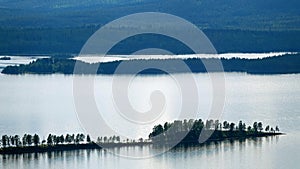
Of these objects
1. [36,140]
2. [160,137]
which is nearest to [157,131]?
[160,137]

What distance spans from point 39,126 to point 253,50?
1220 centimetres

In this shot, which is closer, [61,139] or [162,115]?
[61,139]

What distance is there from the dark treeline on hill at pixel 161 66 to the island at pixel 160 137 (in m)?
7.44

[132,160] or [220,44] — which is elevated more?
[220,44]

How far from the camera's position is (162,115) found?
1720 cm

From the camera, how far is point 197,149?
1521 cm

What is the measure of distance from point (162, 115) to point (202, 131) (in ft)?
4.86

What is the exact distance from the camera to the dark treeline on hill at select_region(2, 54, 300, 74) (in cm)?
2381

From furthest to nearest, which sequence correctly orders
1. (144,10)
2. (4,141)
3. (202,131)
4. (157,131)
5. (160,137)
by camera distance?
(144,10), (202,131), (157,131), (160,137), (4,141)

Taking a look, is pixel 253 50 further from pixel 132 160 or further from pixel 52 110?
pixel 132 160

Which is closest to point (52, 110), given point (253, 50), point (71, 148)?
point (71, 148)

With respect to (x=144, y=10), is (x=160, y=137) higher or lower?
lower

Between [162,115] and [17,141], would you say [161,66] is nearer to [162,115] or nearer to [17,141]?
[162,115]

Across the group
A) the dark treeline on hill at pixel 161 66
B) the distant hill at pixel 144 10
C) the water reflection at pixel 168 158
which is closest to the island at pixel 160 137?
the water reflection at pixel 168 158
